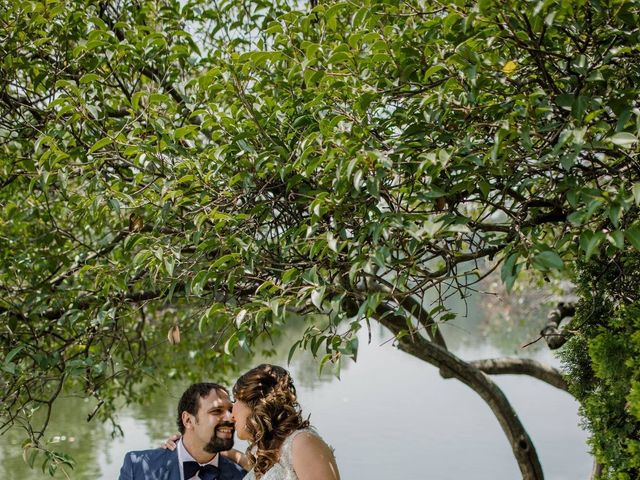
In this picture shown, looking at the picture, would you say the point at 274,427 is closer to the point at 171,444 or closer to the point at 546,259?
the point at 171,444

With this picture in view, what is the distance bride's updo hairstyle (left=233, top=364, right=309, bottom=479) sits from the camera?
3.46 m

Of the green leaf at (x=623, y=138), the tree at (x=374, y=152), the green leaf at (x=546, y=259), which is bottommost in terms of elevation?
the green leaf at (x=546, y=259)

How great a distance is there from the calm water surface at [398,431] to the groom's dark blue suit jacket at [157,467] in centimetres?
586

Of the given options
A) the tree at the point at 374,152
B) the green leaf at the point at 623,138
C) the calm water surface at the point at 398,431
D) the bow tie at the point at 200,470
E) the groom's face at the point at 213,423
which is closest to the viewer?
the green leaf at the point at 623,138

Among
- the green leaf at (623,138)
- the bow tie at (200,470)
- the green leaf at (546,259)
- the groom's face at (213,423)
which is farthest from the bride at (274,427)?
the green leaf at (623,138)

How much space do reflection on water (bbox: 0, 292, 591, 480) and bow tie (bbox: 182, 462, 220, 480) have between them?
6.39 metres

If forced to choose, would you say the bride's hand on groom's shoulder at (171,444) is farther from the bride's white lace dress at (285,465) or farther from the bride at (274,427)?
the bride's white lace dress at (285,465)

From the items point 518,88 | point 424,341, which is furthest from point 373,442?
point 518,88

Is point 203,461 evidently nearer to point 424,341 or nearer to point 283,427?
point 283,427

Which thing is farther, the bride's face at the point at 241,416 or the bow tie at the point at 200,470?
the bow tie at the point at 200,470

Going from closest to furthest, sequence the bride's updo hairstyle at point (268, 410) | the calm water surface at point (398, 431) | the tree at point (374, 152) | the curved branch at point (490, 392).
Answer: the tree at point (374, 152) → the bride's updo hairstyle at point (268, 410) → the curved branch at point (490, 392) → the calm water surface at point (398, 431)

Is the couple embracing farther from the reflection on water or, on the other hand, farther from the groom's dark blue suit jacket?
the reflection on water

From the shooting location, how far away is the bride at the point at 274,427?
3361 mm

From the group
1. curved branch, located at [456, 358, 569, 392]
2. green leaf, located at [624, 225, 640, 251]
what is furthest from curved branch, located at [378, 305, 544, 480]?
green leaf, located at [624, 225, 640, 251]
